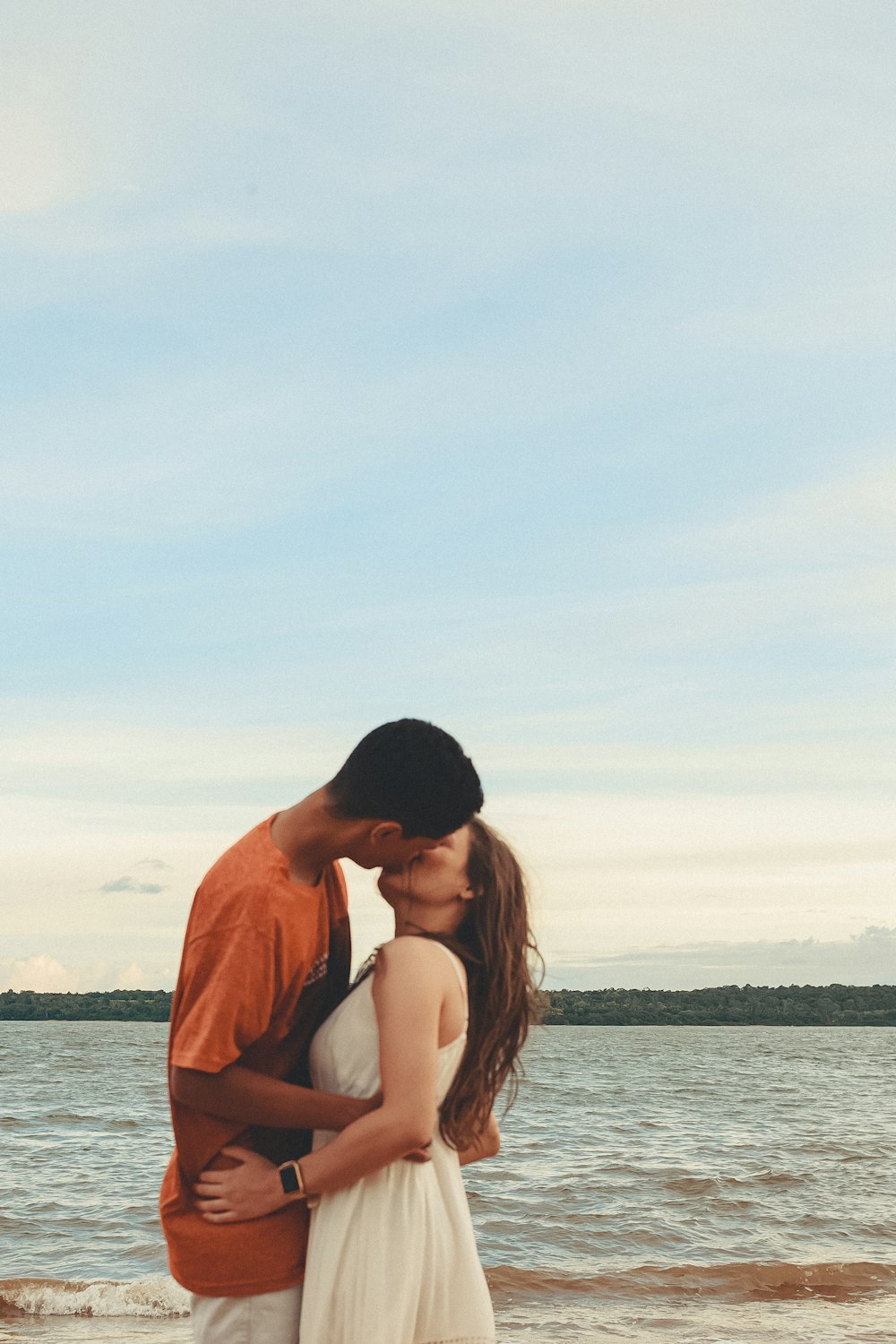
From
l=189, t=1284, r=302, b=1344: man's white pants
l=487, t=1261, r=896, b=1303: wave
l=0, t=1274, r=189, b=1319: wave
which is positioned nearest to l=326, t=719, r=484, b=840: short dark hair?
l=189, t=1284, r=302, b=1344: man's white pants

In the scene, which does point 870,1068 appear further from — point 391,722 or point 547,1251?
point 391,722

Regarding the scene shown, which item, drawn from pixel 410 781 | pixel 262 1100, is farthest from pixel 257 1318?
pixel 410 781

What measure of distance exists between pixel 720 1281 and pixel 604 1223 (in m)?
2.21

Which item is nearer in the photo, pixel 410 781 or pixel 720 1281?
pixel 410 781

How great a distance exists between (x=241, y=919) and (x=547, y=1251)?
9.13 metres

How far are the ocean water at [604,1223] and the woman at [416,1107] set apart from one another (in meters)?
0.94

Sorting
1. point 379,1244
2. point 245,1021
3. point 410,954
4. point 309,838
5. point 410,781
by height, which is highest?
point 410,781

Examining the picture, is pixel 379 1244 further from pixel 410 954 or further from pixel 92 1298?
pixel 92 1298

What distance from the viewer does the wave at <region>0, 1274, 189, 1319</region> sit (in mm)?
8438

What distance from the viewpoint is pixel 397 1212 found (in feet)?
8.11

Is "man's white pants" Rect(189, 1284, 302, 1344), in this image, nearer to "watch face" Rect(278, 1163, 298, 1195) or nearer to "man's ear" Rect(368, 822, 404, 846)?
"watch face" Rect(278, 1163, 298, 1195)

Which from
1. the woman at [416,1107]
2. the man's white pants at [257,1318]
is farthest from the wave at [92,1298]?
the woman at [416,1107]

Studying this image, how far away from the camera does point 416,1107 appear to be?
2.37 m

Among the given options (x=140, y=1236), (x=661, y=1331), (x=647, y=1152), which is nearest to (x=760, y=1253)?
(x=661, y=1331)
